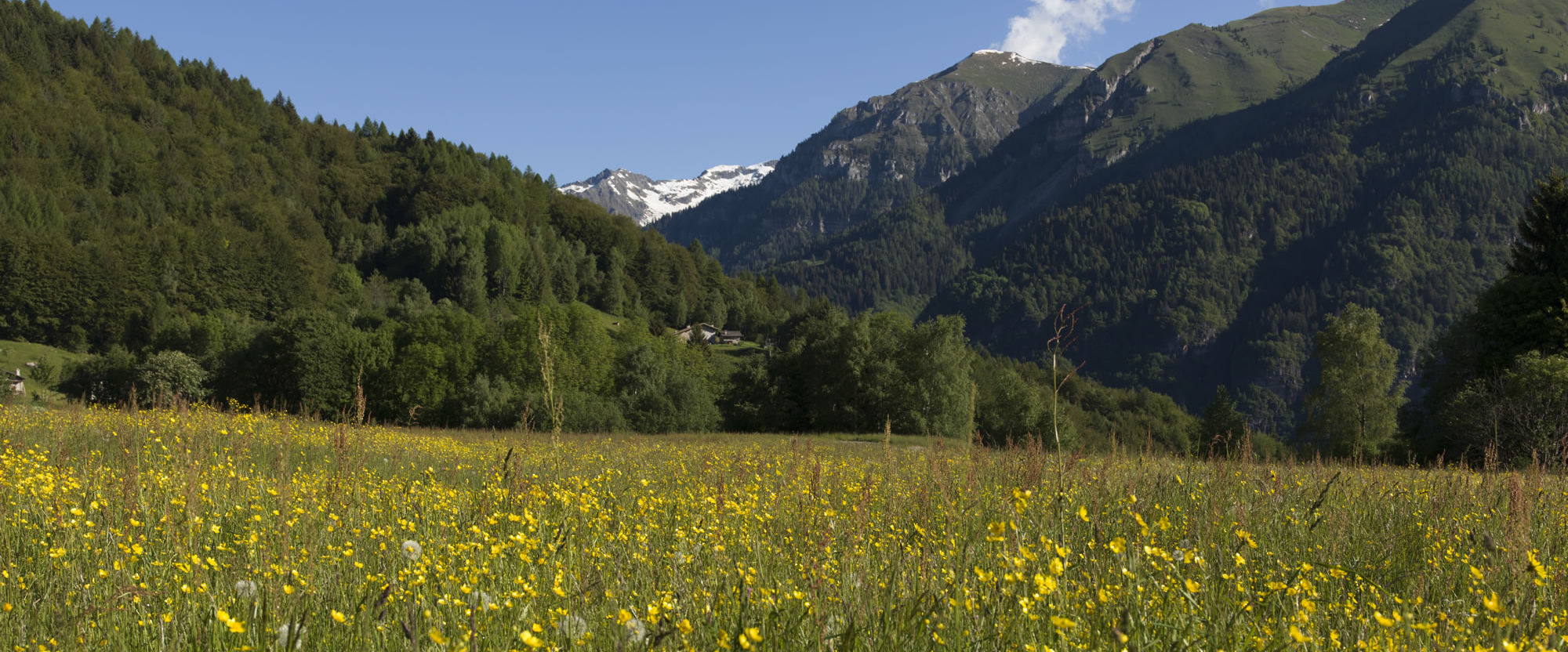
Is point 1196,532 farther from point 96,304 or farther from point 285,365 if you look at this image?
point 96,304

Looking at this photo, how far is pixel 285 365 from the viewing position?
65.9m

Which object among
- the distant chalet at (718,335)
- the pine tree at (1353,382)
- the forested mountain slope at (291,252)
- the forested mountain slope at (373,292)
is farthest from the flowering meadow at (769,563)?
the distant chalet at (718,335)

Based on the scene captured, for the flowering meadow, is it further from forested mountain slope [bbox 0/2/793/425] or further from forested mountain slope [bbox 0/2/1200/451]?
forested mountain slope [bbox 0/2/793/425]

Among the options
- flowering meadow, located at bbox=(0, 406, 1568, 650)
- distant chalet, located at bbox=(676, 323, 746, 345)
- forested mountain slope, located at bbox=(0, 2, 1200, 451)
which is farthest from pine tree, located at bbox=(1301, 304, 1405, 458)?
distant chalet, located at bbox=(676, 323, 746, 345)

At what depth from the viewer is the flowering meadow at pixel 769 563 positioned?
314 cm

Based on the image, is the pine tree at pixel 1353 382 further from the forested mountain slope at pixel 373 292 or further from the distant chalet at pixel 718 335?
the distant chalet at pixel 718 335

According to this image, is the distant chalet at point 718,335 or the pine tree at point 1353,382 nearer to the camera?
the pine tree at point 1353,382

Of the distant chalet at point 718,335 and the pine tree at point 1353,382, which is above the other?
the distant chalet at point 718,335

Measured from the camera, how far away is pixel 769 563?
14.8ft

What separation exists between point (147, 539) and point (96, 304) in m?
116

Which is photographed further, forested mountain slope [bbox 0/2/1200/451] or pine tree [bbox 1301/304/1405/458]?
forested mountain slope [bbox 0/2/1200/451]

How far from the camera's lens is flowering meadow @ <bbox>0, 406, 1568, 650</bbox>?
3141 mm

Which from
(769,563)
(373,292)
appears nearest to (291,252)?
(373,292)

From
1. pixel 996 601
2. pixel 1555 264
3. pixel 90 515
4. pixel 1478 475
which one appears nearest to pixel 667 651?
pixel 996 601
